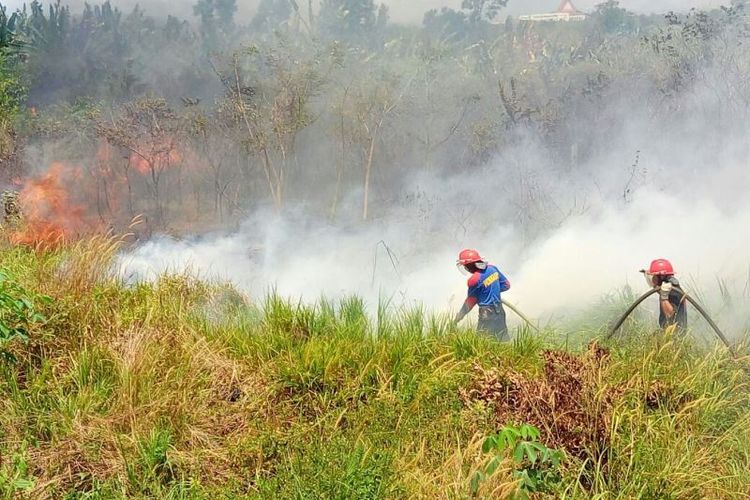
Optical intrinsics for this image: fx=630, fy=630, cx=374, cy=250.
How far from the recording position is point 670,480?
3090 mm

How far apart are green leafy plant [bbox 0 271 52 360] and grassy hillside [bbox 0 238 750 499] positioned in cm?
2

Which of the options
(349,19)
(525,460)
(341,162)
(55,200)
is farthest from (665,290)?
(349,19)

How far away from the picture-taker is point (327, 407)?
148 inches

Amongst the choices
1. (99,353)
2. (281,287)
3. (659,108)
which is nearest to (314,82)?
(659,108)

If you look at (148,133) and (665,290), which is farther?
(148,133)

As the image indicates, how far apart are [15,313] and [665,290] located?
4.94 m

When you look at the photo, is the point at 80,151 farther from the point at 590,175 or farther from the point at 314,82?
the point at 590,175

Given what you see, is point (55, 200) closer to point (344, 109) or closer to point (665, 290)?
point (344, 109)

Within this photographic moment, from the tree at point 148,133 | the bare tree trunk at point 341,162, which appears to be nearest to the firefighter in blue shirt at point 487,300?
the bare tree trunk at point 341,162

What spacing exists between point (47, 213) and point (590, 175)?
16172 millimetres

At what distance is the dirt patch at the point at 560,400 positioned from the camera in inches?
132

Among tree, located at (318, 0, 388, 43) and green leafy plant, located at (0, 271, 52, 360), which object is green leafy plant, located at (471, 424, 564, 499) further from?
tree, located at (318, 0, 388, 43)

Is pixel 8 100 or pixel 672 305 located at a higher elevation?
pixel 8 100

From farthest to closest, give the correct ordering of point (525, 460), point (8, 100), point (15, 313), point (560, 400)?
point (8, 100) → point (15, 313) → point (560, 400) → point (525, 460)
